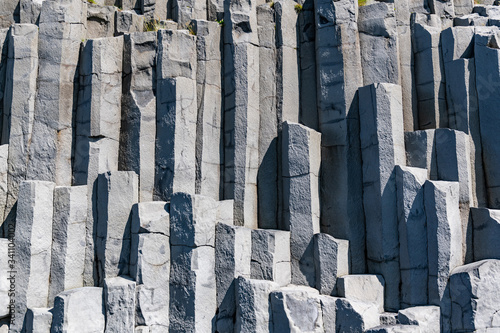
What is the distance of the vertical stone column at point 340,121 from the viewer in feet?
27.2

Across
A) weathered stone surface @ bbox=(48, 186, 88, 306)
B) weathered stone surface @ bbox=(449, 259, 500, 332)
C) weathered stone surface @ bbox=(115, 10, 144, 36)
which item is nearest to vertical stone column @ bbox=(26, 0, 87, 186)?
weathered stone surface @ bbox=(48, 186, 88, 306)

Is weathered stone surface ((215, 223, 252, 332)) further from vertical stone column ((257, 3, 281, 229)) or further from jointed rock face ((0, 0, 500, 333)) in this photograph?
vertical stone column ((257, 3, 281, 229))

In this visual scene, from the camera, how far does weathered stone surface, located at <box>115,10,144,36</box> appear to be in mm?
9656

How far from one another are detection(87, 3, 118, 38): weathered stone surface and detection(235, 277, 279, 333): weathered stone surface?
17.1 feet

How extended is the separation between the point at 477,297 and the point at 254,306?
306 cm

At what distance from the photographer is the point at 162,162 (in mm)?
8484

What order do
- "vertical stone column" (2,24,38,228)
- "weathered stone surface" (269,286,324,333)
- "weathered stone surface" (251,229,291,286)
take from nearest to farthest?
"weathered stone surface" (269,286,324,333)
"weathered stone surface" (251,229,291,286)
"vertical stone column" (2,24,38,228)

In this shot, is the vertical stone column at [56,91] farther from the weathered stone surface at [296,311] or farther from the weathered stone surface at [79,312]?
the weathered stone surface at [296,311]

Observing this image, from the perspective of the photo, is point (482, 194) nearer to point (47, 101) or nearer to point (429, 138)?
point (429, 138)

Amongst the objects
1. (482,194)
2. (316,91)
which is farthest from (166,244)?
(482,194)

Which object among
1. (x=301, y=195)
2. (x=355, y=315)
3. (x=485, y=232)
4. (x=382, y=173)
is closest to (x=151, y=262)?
(x=301, y=195)

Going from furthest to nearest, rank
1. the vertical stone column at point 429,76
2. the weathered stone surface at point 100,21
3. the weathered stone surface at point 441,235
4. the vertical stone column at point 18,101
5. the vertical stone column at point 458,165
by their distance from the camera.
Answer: the weathered stone surface at point 100,21
the vertical stone column at point 429,76
the vertical stone column at point 18,101
the vertical stone column at point 458,165
the weathered stone surface at point 441,235

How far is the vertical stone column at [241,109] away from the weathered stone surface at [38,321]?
3.07 meters

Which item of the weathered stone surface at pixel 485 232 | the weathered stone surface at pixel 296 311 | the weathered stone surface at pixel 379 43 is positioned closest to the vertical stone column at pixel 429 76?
the weathered stone surface at pixel 379 43
